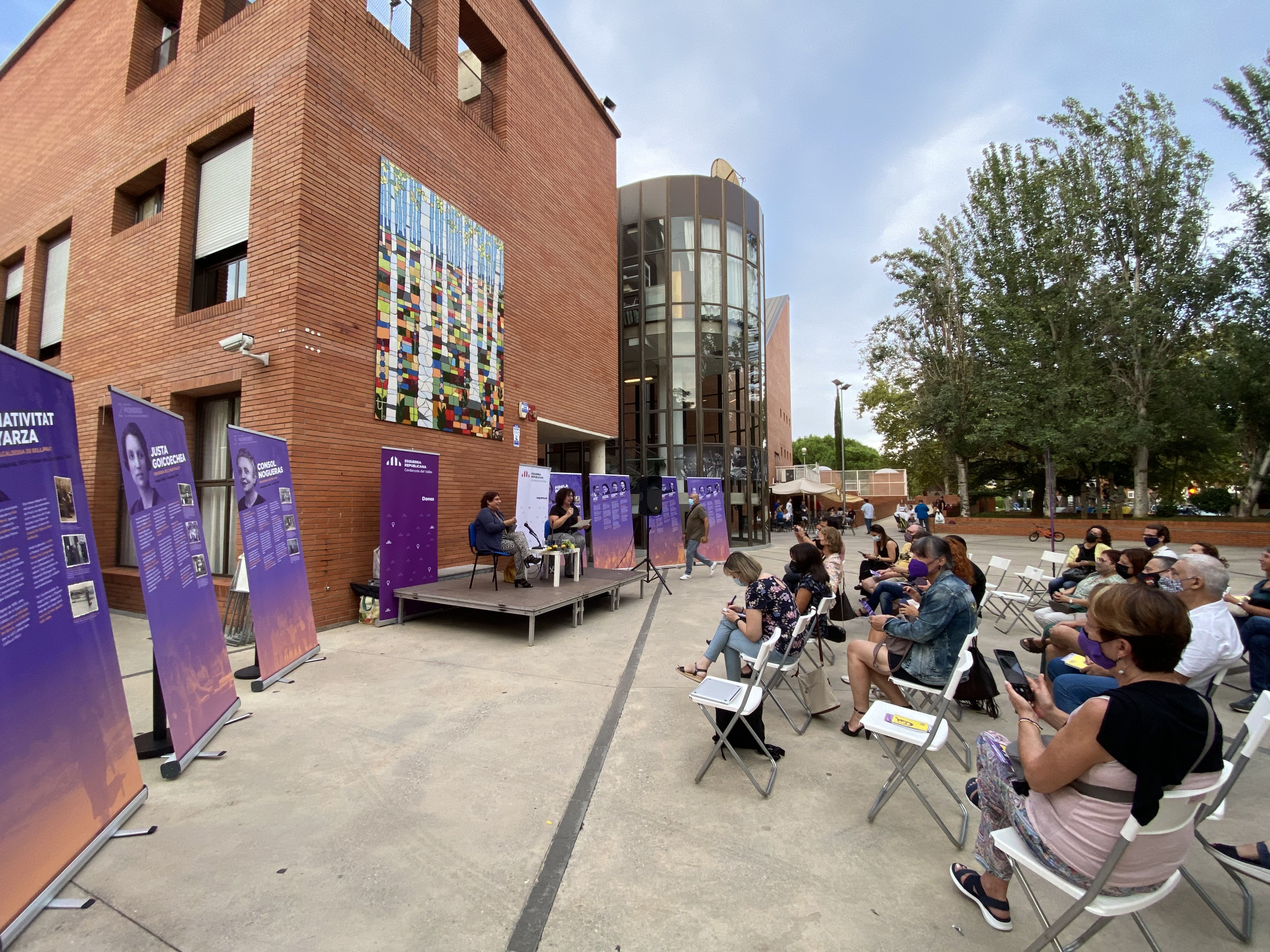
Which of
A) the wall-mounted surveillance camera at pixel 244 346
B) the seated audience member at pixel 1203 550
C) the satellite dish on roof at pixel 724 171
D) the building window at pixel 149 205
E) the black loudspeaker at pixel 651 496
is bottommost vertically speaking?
the seated audience member at pixel 1203 550

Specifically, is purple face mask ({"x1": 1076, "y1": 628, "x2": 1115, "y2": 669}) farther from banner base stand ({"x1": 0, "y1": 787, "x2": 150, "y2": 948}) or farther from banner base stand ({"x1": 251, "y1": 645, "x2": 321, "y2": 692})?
banner base stand ({"x1": 251, "y1": 645, "x2": 321, "y2": 692})

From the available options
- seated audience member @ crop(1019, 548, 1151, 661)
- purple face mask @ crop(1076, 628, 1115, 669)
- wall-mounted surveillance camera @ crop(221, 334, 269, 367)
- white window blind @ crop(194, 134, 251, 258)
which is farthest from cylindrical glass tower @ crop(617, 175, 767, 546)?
purple face mask @ crop(1076, 628, 1115, 669)

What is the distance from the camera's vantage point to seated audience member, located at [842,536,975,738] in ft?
11.2

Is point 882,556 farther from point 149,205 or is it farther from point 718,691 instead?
point 149,205

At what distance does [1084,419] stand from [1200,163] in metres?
9.54

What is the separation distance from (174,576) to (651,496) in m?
8.33

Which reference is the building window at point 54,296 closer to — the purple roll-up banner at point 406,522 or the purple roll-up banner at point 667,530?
the purple roll-up banner at point 406,522

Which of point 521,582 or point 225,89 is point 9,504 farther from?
point 225,89

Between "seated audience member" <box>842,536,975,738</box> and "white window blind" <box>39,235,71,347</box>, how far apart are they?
13814mm

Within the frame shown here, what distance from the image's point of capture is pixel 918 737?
2693 millimetres

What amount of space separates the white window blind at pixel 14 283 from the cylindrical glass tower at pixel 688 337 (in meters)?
14.2

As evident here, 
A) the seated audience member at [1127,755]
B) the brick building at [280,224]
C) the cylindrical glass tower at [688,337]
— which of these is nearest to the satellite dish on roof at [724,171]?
the cylindrical glass tower at [688,337]

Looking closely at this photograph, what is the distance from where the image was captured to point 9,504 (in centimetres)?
212

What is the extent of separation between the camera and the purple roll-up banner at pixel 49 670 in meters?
2.01
